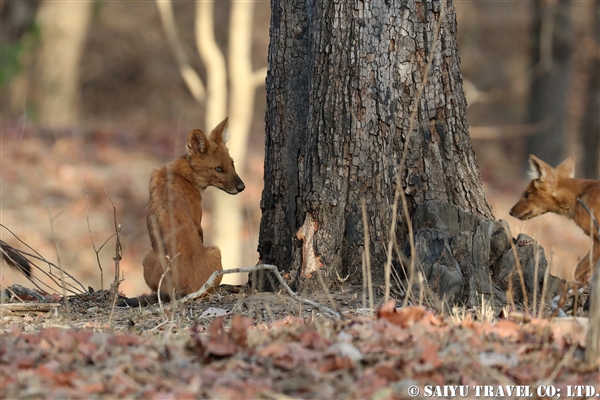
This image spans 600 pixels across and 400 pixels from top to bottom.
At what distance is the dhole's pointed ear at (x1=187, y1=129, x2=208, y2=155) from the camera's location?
7.38m

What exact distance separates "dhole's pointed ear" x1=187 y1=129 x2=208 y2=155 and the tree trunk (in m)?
1.85

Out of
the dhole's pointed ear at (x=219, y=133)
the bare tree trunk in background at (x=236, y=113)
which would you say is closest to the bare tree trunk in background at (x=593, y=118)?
the bare tree trunk in background at (x=236, y=113)

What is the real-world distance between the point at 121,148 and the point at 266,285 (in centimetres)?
1168

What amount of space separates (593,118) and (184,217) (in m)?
17.6

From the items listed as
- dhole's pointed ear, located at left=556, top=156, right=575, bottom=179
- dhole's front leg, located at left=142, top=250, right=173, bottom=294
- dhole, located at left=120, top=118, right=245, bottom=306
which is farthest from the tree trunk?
dhole's pointed ear, located at left=556, top=156, right=575, bottom=179

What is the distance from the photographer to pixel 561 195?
7801 millimetres

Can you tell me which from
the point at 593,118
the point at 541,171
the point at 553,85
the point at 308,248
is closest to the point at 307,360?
the point at 308,248

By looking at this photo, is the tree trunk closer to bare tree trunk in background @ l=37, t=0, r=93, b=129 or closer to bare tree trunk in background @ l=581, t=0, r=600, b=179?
bare tree trunk in background @ l=581, t=0, r=600, b=179

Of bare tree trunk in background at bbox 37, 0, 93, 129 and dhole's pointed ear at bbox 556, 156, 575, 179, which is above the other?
bare tree trunk in background at bbox 37, 0, 93, 129

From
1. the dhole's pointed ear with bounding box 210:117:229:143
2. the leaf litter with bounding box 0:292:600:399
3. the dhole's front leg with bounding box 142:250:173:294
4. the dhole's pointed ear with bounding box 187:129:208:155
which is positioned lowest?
the leaf litter with bounding box 0:292:600:399

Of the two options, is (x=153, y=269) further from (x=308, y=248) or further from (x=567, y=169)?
(x=567, y=169)

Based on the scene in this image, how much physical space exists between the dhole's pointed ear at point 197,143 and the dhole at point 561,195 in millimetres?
3341

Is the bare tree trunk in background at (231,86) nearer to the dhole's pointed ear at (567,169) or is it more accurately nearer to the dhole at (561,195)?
the dhole at (561,195)

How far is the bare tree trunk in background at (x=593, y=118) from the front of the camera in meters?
20.6
